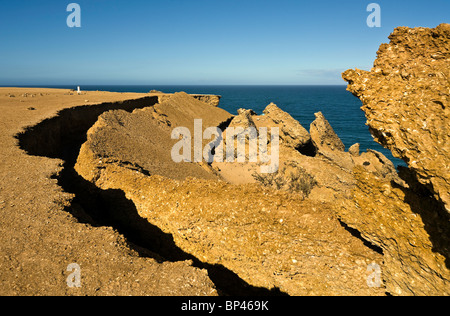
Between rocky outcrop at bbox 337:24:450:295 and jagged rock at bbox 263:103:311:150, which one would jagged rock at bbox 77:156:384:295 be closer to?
rocky outcrop at bbox 337:24:450:295

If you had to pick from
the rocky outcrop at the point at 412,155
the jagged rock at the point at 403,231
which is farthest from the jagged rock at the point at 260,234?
the rocky outcrop at the point at 412,155

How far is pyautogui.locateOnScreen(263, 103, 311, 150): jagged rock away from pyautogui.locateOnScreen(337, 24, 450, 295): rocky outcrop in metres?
14.3

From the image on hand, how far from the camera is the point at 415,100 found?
173 inches

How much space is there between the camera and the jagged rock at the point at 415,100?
4031 millimetres

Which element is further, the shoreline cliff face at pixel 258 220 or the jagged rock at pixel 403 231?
the jagged rock at pixel 403 231

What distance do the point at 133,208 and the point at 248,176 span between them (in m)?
11.4

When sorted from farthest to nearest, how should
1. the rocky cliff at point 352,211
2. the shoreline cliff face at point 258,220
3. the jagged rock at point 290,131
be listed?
the jagged rock at point 290,131 → the rocky cliff at point 352,211 → the shoreline cliff face at point 258,220

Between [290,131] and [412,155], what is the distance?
16.6 m

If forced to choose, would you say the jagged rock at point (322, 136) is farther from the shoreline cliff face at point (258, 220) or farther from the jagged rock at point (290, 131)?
the shoreline cliff face at point (258, 220)

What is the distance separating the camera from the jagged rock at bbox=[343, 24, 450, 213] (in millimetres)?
4031

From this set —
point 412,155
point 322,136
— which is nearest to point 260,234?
point 412,155

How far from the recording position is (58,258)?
446 centimetres

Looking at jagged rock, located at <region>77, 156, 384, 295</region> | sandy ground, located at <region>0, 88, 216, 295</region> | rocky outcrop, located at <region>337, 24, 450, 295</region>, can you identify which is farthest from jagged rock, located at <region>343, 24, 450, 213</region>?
sandy ground, located at <region>0, 88, 216, 295</region>
